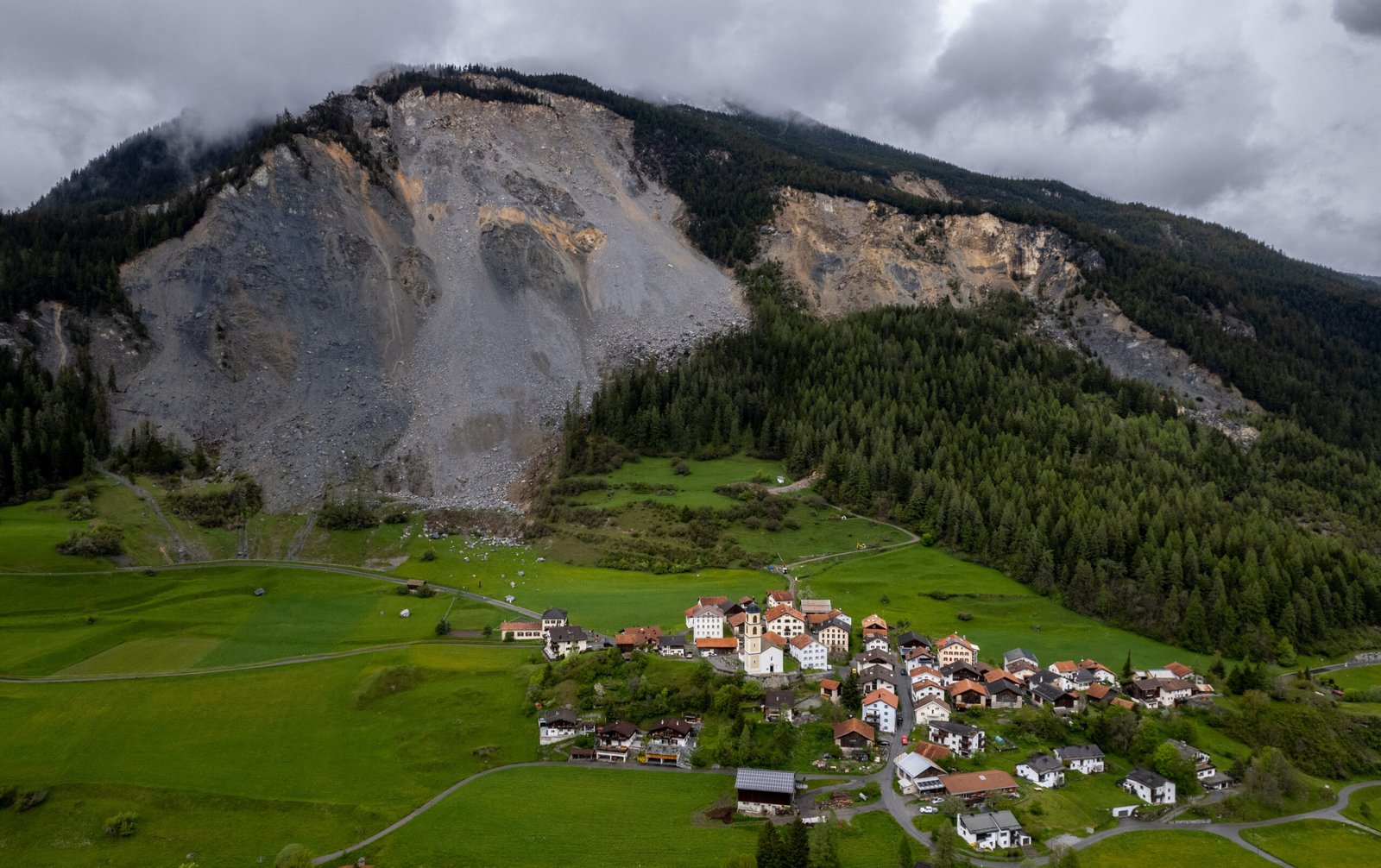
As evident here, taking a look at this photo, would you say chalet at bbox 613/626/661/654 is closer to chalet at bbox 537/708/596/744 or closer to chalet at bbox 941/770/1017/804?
chalet at bbox 537/708/596/744

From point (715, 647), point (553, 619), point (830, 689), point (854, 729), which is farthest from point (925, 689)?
point (553, 619)

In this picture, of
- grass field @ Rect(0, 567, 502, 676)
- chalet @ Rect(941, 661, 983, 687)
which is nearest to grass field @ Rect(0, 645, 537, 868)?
grass field @ Rect(0, 567, 502, 676)

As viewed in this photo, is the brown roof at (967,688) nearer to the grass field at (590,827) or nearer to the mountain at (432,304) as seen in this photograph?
the grass field at (590,827)

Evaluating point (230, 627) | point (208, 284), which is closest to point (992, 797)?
point (230, 627)

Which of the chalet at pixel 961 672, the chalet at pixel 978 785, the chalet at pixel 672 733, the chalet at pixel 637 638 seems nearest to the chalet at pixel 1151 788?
the chalet at pixel 978 785

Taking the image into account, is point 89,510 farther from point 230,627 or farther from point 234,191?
point 234,191
